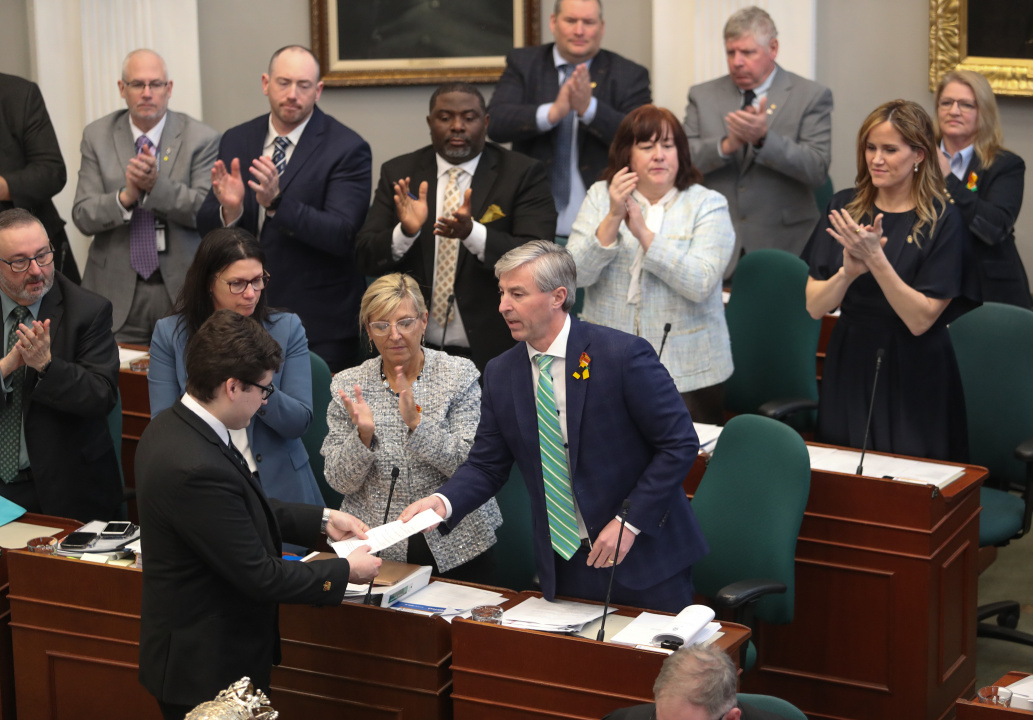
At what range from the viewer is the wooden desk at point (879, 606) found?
345 centimetres

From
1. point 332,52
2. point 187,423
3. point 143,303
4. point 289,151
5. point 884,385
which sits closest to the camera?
point 187,423

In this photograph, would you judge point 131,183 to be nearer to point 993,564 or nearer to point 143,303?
point 143,303

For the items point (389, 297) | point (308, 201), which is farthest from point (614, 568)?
point (308, 201)

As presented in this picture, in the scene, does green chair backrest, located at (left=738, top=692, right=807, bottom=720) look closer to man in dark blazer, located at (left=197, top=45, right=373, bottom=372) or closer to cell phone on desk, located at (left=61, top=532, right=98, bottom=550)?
cell phone on desk, located at (left=61, top=532, right=98, bottom=550)

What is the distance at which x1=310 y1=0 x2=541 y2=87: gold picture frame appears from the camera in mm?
6691

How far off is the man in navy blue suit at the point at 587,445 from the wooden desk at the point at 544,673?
0.59ft

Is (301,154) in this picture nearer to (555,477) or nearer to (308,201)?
(308,201)

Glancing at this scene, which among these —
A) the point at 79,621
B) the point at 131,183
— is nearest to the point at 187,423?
the point at 79,621

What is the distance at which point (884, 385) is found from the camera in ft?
12.8

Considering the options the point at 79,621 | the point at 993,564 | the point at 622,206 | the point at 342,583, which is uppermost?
the point at 622,206

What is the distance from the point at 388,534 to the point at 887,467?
1610 millimetres

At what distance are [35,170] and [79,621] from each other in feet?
8.12

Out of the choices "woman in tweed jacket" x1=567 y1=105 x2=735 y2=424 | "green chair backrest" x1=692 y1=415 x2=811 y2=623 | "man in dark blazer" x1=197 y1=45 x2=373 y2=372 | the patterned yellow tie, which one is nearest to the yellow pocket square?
the patterned yellow tie

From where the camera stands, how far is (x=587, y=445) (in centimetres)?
293
